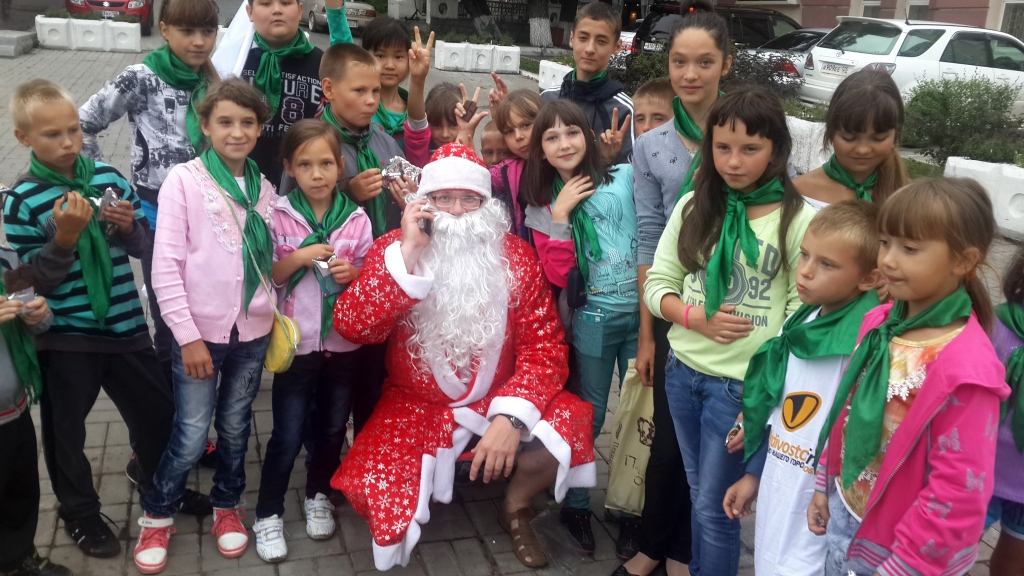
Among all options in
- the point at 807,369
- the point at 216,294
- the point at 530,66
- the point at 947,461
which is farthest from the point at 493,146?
the point at 530,66

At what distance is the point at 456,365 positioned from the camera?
10.6ft

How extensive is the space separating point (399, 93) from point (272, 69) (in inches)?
28.3

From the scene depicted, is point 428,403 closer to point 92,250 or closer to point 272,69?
point 92,250

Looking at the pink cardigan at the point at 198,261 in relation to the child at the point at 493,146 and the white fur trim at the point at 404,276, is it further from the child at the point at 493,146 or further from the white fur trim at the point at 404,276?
A: the child at the point at 493,146

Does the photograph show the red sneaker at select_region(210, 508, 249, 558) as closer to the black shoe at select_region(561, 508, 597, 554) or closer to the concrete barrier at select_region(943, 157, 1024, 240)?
the black shoe at select_region(561, 508, 597, 554)

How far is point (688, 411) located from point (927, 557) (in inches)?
41.3

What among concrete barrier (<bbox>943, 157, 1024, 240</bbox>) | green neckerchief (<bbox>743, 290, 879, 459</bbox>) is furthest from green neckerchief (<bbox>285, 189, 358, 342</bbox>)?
concrete barrier (<bbox>943, 157, 1024, 240</bbox>)

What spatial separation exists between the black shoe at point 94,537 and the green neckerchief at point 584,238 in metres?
2.09

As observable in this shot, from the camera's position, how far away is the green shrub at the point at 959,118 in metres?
9.78

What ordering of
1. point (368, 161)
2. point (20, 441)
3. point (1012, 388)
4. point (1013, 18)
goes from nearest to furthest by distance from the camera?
point (1012, 388) → point (20, 441) → point (368, 161) → point (1013, 18)

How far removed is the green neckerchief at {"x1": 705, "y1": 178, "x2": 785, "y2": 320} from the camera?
100 inches

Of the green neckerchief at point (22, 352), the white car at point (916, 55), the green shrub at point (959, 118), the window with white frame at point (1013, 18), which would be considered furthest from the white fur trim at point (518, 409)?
the window with white frame at point (1013, 18)

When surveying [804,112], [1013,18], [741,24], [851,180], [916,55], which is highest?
[1013,18]

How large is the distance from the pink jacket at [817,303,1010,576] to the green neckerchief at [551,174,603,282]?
147 cm
